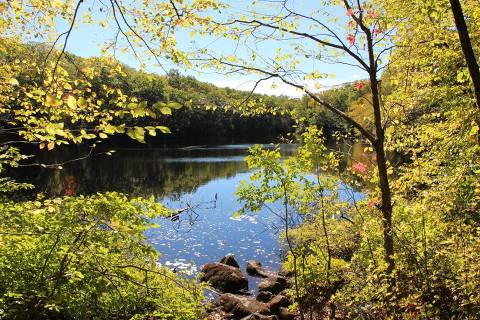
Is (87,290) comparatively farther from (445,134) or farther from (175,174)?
(175,174)

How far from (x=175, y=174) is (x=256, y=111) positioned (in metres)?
37.7

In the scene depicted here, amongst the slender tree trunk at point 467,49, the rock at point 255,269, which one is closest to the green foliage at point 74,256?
the slender tree trunk at point 467,49

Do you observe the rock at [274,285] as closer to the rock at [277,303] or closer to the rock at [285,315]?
the rock at [277,303]

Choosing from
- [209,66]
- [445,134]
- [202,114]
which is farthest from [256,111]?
[202,114]

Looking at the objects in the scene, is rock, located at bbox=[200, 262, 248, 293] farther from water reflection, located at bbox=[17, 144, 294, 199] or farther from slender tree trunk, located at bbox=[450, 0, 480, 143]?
water reflection, located at bbox=[17, 144, 294, 199]

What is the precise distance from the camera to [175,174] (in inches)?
1763

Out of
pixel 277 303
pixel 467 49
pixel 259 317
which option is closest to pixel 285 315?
pixel 277 303

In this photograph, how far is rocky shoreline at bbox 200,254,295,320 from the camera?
44.2 ft

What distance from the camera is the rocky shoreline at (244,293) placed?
13.5 m

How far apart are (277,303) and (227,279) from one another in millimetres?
3247

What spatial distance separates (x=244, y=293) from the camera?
16.5 m

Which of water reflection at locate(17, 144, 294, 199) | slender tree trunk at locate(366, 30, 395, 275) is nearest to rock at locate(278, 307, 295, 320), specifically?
slender tree trunk at locate(366, 30, 395, 275)

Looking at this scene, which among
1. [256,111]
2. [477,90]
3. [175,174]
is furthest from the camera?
[175,174]

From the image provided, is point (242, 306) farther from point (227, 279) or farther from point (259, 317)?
point (227, 279)
